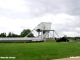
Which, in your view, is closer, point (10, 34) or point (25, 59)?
point (25, 59)

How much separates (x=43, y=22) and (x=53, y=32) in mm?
7377

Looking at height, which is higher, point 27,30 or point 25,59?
point 27,30

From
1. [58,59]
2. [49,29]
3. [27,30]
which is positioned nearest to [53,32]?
Answer: [49,29]

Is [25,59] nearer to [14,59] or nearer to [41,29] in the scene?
[14,59]

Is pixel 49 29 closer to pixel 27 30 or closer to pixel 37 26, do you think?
pixel 37 26

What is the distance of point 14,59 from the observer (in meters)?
14.8

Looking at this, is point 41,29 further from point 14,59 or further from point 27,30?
point 14,59

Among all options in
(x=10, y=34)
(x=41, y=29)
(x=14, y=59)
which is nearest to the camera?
(x=14, y=59)

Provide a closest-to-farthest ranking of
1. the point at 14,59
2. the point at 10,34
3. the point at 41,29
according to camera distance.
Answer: the point at 14,59
the point at 41,29
the point at 10,34

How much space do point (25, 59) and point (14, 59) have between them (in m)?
0.84

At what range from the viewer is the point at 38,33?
88.4 metres

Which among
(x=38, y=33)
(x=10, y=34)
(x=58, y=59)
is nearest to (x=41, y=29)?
(x=38, y=33)

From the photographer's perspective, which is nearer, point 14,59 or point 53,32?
point 14,59

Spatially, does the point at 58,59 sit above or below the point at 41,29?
below
